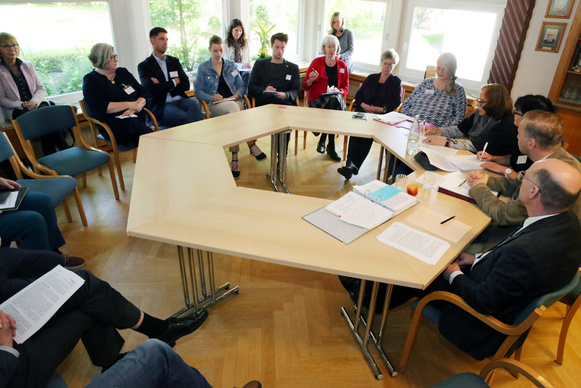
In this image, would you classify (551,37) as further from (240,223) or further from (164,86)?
(240,223)

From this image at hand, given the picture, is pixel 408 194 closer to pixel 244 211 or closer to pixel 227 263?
pixel 244 211

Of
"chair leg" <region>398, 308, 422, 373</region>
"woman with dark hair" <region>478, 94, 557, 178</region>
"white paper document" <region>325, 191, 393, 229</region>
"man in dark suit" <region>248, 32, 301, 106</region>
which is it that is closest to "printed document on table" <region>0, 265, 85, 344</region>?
"white paper document" <region>325, 191, 393, 229</region>

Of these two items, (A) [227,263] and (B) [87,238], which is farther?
(B) [87,238]

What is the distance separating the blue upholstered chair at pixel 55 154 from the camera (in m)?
3.04

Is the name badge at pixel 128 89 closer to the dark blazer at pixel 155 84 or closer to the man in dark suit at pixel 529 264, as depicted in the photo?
the dark blazer at pixel 155 84

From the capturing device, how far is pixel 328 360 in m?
2.17

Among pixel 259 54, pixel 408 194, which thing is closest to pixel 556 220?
pixel 408 194

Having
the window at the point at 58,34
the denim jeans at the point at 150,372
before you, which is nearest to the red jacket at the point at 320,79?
the window at the point at 58,34

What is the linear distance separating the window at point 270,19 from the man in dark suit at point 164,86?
6.71ft

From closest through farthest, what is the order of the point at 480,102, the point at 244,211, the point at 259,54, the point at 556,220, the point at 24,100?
Answer: the point at 556,220, the point at 244,211, the point at 480,102, the point at 24,100, the point at 259,54

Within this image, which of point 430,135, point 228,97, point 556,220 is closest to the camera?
point 556,220

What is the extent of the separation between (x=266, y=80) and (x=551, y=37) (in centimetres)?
340

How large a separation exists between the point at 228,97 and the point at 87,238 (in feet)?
7.73

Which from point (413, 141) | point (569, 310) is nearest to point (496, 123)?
point (413, 141)
